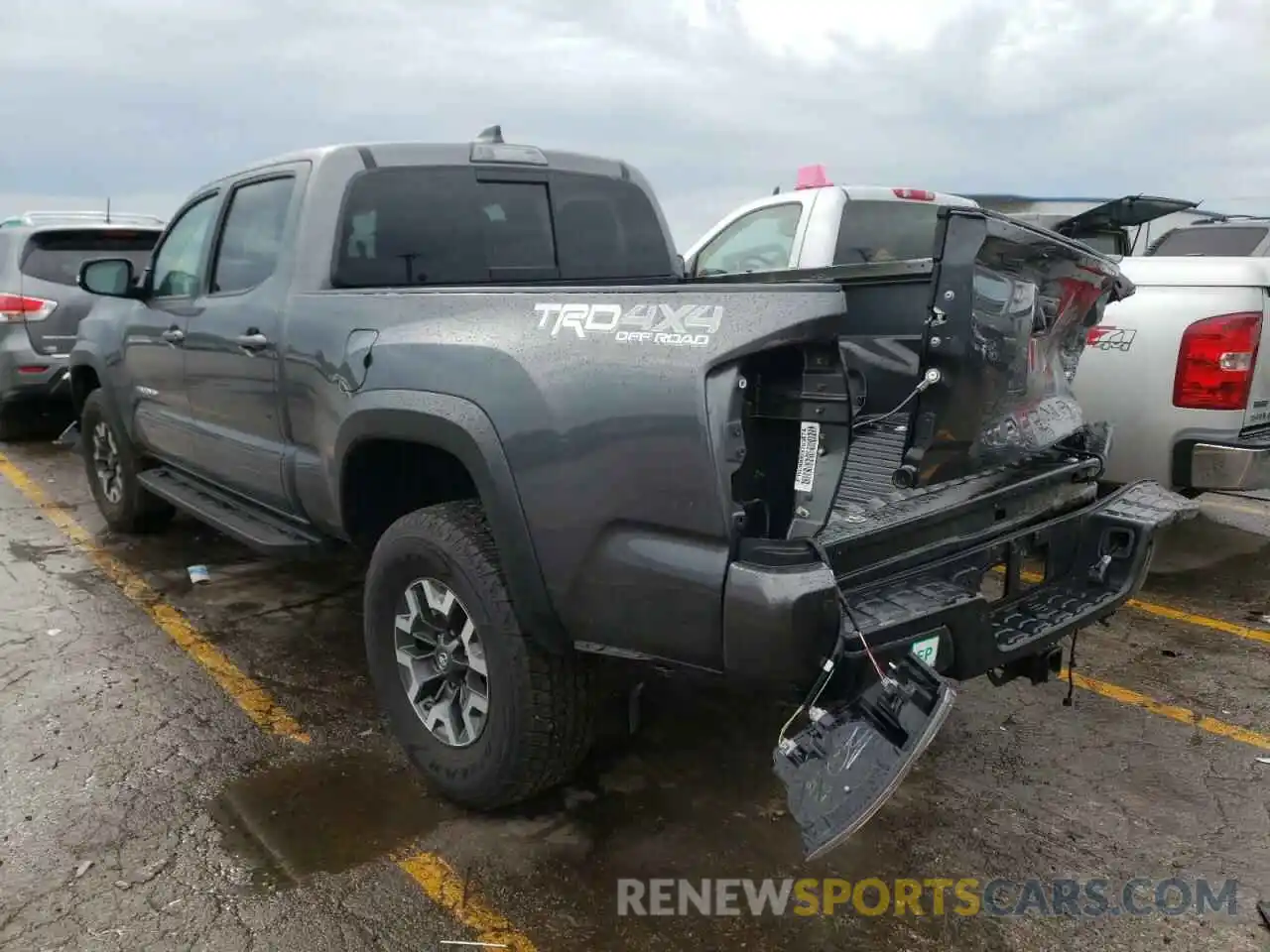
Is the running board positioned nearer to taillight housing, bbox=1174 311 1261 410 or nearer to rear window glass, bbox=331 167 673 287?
rear window glass, bbox=331 167 673 287

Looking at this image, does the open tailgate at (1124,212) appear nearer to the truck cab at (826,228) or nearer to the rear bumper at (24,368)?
the truck cab at (826,228)

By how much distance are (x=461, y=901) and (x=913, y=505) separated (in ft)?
5.43

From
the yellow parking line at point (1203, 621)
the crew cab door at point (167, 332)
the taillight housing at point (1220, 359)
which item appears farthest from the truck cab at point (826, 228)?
the crew cab door at point (167, 332)

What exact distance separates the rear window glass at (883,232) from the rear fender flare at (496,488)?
12.2 ft

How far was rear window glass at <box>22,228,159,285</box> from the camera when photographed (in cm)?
826

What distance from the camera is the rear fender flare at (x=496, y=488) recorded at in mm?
2646

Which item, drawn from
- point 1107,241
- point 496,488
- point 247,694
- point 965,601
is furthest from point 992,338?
point 1107,241

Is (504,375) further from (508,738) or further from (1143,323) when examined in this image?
(1143,323)

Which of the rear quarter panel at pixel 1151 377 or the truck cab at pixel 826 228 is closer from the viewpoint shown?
the rear quarter panel at pixel 1151 377

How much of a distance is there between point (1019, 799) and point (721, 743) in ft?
3.28

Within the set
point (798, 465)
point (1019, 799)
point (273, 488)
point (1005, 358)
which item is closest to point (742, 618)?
point (798, 465)

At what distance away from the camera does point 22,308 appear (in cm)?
825

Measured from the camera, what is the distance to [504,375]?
2.67 metres

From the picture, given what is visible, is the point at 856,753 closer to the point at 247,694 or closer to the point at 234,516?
the point at 247,694
